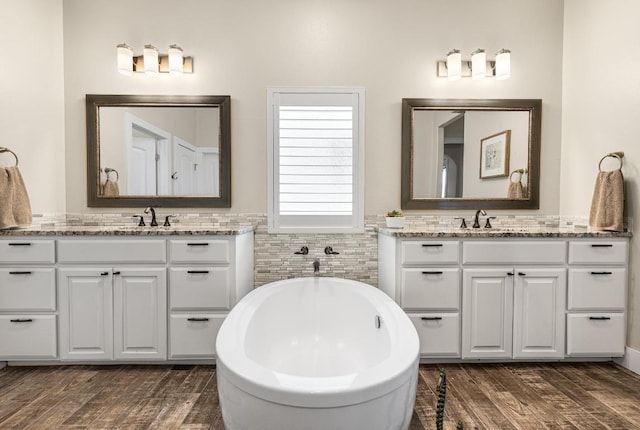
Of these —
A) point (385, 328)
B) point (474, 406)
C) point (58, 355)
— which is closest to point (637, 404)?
point (474, 406)

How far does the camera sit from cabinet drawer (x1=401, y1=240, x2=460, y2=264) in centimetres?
231

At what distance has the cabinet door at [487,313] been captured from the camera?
2303 millimetres

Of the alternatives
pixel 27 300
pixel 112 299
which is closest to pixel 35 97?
pixel 27 300

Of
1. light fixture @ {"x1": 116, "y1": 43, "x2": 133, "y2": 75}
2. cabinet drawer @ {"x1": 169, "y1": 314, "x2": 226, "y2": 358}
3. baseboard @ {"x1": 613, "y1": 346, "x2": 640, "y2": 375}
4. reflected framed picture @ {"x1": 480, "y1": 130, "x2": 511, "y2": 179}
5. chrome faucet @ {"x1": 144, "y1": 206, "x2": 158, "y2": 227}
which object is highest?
light fixture @ {"x1": 116, "y1": 43, "x2": 133, "y2": 75}

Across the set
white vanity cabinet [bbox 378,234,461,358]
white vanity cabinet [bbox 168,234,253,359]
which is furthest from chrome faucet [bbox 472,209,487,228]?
white vanity cabinet [bbox 168,234,253,359]

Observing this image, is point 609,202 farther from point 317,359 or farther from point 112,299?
point 112,299

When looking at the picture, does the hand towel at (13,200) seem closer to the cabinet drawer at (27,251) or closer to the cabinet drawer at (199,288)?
the cabinet drawer at (27,251)

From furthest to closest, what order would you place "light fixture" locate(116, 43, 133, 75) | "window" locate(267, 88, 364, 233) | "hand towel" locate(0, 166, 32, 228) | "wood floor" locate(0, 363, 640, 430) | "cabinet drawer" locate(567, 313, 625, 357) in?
"window" locate(267, 88, 364, 233), "light fixture" locate(116, 43, 133, 75), "cabinet drawer" locate(567, 313, 625, 357), "hand towel" locate(0, 166, 32, 228), "wood floor" locate(0, 363, 640, 430)

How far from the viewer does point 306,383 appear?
1097 millimetres

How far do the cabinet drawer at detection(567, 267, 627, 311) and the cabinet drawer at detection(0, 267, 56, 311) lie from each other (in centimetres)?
341

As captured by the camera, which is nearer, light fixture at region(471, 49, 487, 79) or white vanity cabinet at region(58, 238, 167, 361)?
white vanity cabinet at region(58, 238, 167, 361)

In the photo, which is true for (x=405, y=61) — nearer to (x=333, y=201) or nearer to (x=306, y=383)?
(x=333, y=201)

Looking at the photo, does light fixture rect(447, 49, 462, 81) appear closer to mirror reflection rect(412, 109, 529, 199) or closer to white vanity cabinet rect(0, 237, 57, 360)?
Result: mirror reflection rect(412, 109, 529, 199)

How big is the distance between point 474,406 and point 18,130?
3.42 metres
